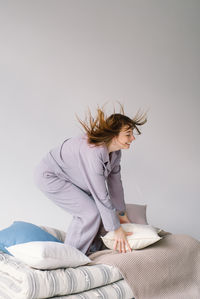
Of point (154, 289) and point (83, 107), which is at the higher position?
point (83, 107)

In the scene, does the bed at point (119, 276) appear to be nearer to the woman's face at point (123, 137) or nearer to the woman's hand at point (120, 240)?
the woman's hand at point (120, 240)

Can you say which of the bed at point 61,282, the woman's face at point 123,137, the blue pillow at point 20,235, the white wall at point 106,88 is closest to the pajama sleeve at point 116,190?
the woman's face at point 123,137

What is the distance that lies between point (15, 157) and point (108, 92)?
47.4 inches

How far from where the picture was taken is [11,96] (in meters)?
3.60

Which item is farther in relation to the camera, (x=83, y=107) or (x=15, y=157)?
(x=83, y=107)

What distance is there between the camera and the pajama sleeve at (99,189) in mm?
A: 2418

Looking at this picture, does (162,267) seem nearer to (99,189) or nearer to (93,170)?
(99,189)

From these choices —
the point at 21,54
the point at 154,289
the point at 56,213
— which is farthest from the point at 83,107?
the point at 154,289

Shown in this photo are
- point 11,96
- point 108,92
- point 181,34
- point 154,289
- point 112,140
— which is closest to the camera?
point 154,289

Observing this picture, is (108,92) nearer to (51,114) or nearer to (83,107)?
(83,107)

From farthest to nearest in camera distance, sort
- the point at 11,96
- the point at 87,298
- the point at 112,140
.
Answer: the point at 11,96
the point at 112,140
the point at 87,298

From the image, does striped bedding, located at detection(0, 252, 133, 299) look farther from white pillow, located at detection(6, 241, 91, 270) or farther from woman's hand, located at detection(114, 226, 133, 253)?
woman's hand, located at detection(114, 226, 133, 253)

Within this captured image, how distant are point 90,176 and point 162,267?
0.68 meters

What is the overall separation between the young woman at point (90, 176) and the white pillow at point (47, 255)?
1.14 ft
